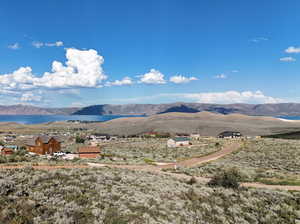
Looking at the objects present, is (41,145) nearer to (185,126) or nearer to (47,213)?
(47,213)

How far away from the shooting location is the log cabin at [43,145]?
50388 mm

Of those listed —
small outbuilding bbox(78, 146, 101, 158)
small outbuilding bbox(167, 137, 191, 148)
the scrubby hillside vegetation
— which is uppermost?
the scrubby hillside vegetation

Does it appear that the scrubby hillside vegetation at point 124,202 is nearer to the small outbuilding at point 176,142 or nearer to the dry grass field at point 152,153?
the dry grass field at point 152,153

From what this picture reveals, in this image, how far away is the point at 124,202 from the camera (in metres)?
11.2

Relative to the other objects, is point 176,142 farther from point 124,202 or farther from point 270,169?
point 124,202

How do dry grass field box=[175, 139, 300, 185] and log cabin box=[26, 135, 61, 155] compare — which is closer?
dry grass field box=[175, 139, 300, 185]

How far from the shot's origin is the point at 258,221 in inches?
482

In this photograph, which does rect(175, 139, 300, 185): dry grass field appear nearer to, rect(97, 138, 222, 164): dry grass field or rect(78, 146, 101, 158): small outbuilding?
rect(97, 138, 222, 164): dry grass field

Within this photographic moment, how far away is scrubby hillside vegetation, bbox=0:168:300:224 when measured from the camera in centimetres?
914

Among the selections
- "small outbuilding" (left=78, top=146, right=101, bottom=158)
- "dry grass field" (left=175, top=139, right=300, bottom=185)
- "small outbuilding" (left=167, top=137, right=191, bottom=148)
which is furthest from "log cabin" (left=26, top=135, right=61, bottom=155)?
"dry grass field" (left=175, top=139, right=300, bottom=185)

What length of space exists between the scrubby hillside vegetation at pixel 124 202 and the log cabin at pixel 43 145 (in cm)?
3987

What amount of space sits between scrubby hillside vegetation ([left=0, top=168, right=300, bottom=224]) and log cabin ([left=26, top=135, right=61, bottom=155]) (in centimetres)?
3987

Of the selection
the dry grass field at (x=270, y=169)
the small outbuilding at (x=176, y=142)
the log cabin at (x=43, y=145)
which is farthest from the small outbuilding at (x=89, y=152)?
the small outbuilding at (x=176, y=142)

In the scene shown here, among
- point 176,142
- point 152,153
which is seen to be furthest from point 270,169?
point 176,142
